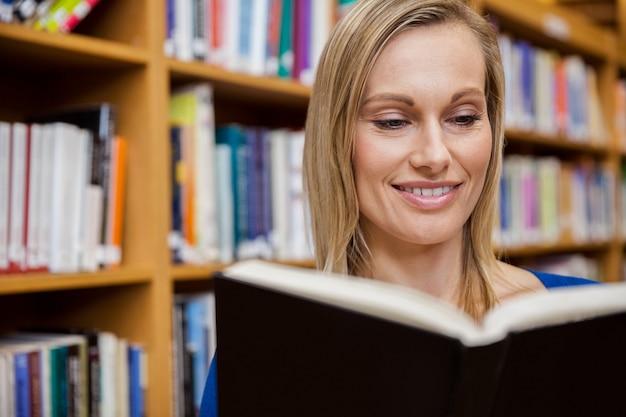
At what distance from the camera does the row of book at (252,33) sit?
1538mm

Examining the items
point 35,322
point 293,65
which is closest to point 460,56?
point 293,65

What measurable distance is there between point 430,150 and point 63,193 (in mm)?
748

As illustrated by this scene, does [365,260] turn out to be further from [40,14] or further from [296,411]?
[40,14]

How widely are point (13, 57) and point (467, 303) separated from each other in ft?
3.32

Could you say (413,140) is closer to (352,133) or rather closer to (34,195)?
(352,133)

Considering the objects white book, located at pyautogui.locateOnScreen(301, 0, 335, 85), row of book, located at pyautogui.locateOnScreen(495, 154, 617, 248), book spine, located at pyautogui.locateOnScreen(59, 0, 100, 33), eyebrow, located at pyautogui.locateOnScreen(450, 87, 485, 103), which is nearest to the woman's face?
eyebrow, located at pyautogui.locateOnScreen(450, 87, 485, 103)

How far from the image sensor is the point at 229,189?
1.62m

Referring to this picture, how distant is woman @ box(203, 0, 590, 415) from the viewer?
3.21 feet

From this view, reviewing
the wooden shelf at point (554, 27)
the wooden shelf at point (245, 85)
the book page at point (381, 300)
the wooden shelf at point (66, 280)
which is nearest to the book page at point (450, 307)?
the book page at point (381, 300)

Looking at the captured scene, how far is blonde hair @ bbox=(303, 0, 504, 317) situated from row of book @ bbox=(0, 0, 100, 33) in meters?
0.59

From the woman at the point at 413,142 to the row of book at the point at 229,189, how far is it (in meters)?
0.51

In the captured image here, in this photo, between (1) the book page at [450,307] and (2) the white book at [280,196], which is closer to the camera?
(1) the book page at [450,307]

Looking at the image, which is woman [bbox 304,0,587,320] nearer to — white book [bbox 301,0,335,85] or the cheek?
the cheek

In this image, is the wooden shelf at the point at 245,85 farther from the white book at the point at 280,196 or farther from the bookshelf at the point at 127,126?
the white book at the point at 280,196
